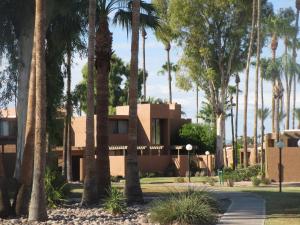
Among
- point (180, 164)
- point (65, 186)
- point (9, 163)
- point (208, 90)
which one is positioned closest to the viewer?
point (65, 186)

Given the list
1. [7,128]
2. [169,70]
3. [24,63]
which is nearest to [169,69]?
[169,70]

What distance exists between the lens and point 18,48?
2581cm

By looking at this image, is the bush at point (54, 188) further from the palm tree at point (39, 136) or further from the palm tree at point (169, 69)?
the palm tree at point (169, 69)

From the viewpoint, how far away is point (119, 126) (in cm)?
5588

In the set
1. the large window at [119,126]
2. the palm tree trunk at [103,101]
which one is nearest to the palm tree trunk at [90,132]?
the palm tree trunk at [103,101]

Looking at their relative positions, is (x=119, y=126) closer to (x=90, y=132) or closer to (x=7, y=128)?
(x=7, y=128)

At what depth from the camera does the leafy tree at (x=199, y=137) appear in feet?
188

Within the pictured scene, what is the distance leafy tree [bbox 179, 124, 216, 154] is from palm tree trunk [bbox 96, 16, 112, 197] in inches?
1312

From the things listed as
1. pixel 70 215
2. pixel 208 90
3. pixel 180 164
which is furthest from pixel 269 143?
pixel 70 215

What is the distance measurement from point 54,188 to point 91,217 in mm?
4543

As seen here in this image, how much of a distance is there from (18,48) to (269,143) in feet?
70.5

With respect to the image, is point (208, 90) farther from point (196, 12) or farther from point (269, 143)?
point (269, 143)

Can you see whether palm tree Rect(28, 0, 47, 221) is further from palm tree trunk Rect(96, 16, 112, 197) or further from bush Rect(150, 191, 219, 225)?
palm tree trunk Rect(96, 16, 112, 197)

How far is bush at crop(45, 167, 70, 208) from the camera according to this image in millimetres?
23172
